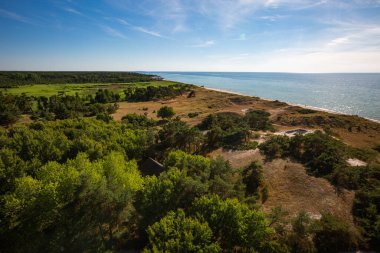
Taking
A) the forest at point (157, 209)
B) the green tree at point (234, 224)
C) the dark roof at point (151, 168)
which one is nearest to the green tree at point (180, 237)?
the forest at point (157, 209)

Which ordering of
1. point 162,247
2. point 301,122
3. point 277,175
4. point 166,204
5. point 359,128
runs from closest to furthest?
point 162,247 → point 166,204 → point 277,175 → point 359,128 → point 301,122

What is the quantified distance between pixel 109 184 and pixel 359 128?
69783mm

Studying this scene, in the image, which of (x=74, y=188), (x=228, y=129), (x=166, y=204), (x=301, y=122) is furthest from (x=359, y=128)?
(x=74, y=188)

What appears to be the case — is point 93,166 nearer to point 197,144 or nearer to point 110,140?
point 110,140

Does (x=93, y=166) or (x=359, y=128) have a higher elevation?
(x=93, y=166)

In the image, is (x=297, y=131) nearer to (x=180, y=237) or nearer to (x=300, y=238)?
(x=300, y=238)

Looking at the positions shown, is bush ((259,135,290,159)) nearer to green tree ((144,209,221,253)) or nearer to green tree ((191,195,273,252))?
green tree ((191,195,273,252))

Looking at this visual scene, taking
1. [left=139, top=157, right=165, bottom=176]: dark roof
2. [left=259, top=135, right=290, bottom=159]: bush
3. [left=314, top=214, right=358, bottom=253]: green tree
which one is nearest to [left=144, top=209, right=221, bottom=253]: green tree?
[left=314, top=214, right=358, bottom=253]: green tree

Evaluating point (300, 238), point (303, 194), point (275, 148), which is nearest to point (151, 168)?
point (300, 238)

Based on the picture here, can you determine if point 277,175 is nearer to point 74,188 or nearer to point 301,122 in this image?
point 74,188

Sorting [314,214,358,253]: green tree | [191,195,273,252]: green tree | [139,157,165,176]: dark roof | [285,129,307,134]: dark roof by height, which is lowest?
[285,129,307,134]: dark roof

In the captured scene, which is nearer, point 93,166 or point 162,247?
point 162,247

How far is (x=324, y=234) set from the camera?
901 inches

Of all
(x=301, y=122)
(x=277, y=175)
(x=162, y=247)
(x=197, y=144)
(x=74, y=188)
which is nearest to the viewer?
(x=162, y=247)
